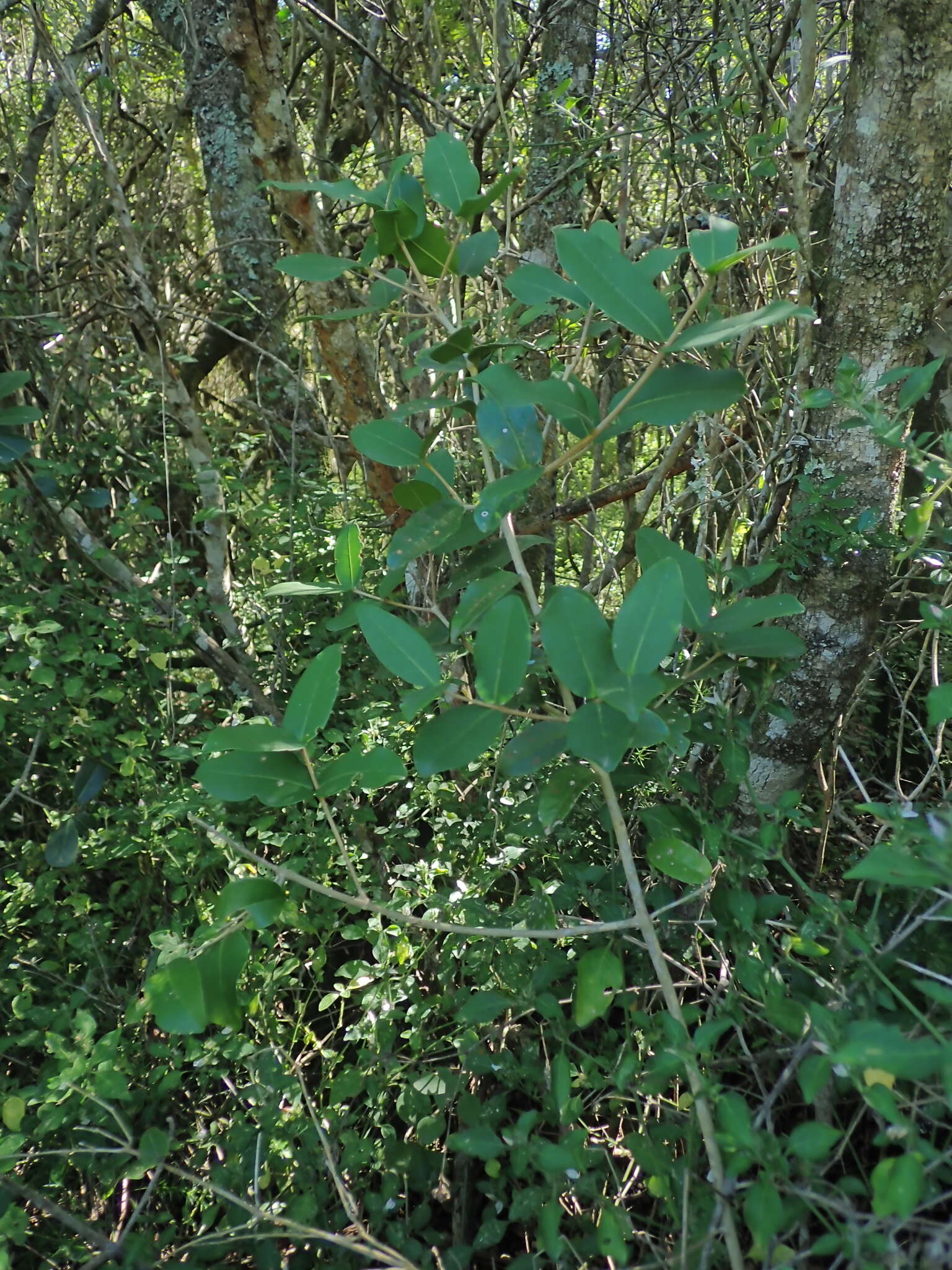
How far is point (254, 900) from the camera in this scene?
790 millimetres

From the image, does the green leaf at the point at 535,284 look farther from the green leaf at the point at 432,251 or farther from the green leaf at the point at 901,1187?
the green leaf at the point at 901,1187

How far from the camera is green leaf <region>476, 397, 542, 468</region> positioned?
0.87m

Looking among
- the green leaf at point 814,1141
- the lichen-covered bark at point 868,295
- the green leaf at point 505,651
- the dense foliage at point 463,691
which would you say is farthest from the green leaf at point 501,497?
the lichen-covered bark at point 868,295

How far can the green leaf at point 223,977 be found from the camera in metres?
0.75

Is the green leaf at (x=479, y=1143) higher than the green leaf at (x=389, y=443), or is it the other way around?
the green leaf at (x=389, y=443)

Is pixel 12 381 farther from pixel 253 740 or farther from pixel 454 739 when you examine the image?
pixel 454 739

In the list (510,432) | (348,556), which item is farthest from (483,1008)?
(510,432)

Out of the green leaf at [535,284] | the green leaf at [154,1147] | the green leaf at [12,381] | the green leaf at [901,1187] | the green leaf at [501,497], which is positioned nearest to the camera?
the green leaf at [901,1187]

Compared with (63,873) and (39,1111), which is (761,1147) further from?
(63,873)

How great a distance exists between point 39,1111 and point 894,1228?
3.53 ft

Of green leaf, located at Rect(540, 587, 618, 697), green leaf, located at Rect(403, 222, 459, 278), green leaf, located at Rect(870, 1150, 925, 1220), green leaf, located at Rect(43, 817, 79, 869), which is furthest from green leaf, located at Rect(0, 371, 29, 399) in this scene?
green leaf, located at Rect(870, 1150, 925, 1220)

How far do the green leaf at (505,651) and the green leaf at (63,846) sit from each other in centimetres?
128

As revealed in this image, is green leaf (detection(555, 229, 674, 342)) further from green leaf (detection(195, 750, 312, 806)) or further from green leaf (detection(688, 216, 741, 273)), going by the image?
green leaf (detection(195, 750, 312, 806))

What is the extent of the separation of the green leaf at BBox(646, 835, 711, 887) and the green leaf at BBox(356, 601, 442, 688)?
11.3 inches
